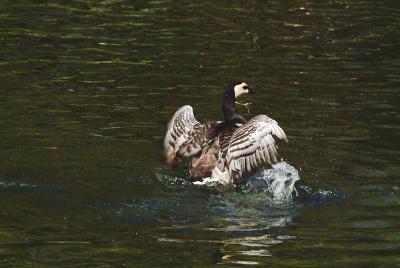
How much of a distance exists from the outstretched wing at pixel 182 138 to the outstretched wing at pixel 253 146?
0.93 m

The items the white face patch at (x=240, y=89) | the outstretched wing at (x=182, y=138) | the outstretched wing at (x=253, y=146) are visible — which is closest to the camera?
the outstretched wing at (x=253, y=146)

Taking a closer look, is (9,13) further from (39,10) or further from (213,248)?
(213,248)

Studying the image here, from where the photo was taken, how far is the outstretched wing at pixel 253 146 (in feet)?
48.1

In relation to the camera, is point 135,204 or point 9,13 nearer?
point 135,204

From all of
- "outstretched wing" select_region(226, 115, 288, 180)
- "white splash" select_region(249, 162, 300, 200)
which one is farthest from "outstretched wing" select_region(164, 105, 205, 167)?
"white splash" select_region(249, 162, 300, 200)

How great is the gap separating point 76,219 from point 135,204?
0.98 meters

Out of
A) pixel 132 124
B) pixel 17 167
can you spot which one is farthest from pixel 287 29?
pixel 17 167

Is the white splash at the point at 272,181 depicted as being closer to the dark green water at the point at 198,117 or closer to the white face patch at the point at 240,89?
the dark green water at the point at 198,117

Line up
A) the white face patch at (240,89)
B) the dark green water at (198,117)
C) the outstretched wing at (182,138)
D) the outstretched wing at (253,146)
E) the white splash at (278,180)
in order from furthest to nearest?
the white face patch at (240,89) → the outstretched wing at (182,138) → the outstretched wing at (253,146) → the white splash at (278,180) → the dark green water at (198,117)

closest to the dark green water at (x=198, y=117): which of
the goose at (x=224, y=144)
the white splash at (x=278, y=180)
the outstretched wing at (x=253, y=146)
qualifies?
the white splash at (x=278, y=180)

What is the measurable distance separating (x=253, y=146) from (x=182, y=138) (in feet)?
5.48

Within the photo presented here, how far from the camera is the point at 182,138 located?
632 inches

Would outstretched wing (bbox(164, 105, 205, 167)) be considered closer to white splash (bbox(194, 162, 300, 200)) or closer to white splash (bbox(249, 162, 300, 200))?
white splash (bbox(194, 162, 300, 200))

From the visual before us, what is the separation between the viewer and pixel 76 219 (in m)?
12.6
